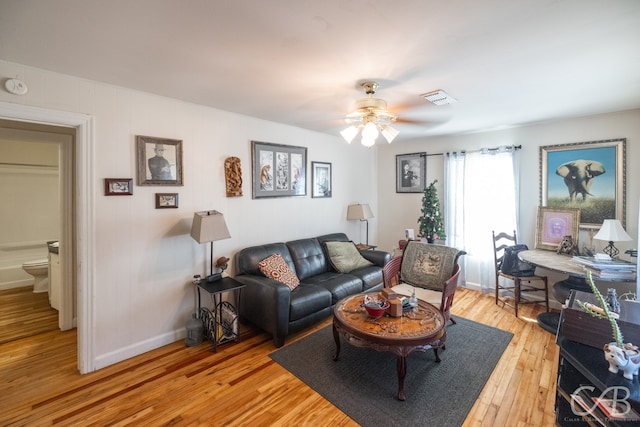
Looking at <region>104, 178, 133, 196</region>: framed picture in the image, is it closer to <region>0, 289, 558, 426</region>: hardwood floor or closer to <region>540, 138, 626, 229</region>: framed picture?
<region>0, 289, 558, 426</region>: hardwood floor

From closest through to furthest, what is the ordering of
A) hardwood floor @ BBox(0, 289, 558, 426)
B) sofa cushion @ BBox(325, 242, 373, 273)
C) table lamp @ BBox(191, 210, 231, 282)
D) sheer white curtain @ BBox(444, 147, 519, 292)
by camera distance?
hardwood floor @ BBox(0, 289, 558, 426), table lamp @ BBox(191, 210, 231, 282), sofa cushion @ BBox(325, 242, 373, 273), sheer white curtain @ BBox(444, 147, 519, 292)

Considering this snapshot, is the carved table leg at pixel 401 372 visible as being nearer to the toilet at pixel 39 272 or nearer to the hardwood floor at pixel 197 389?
the hardwood floor at pixel 197 389

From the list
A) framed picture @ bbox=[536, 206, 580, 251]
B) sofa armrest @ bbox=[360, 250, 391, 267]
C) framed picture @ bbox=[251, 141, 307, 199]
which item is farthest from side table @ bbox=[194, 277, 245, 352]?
framed picture @ bbox=[536, 206, 580, 251]

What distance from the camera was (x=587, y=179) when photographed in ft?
11.5

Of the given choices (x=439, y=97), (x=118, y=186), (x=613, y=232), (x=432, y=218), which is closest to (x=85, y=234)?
(x=118, y=186)

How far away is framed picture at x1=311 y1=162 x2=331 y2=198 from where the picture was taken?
443 centimetres

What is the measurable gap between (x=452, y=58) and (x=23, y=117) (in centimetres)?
326

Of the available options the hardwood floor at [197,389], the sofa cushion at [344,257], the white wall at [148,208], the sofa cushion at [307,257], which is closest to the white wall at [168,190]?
the white wall at [148,208]

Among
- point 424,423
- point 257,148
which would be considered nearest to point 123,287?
point 257,148

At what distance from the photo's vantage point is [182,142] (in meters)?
2.98

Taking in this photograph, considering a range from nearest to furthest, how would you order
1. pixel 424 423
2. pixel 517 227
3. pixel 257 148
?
pixel 424 423 < pixel 257 148 < pixel 517 227

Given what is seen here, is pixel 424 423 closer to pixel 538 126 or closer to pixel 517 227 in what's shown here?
pixel 517 227

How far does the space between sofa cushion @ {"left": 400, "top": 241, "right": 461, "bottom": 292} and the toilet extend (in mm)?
5355

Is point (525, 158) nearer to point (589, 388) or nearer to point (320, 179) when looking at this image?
point (320, 179)
